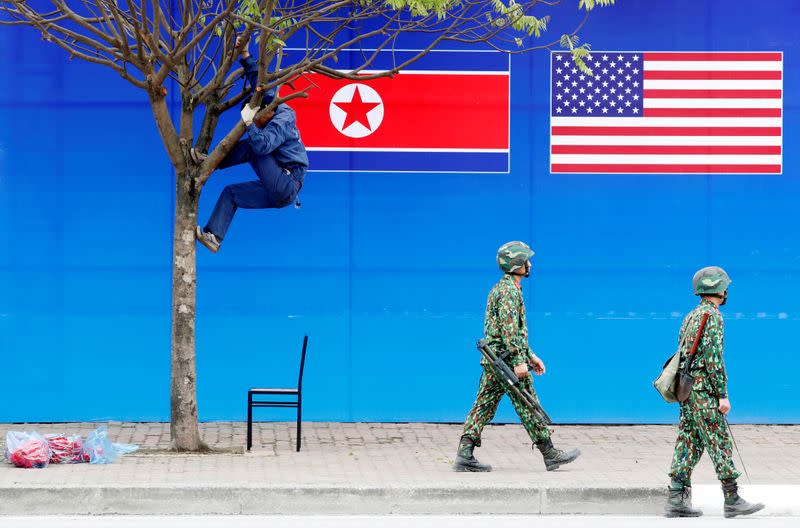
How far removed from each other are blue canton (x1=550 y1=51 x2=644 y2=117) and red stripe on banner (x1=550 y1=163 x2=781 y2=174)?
52 cm

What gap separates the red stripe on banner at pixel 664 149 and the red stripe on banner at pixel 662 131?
0.12 metres

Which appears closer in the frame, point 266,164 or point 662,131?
point 266,164

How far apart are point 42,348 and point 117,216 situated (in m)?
1.53

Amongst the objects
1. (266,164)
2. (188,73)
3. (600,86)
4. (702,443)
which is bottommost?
(702,443)

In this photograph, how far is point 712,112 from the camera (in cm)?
1340

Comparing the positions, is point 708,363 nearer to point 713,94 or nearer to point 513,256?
point 513,256

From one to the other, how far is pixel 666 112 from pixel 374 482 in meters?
5.64

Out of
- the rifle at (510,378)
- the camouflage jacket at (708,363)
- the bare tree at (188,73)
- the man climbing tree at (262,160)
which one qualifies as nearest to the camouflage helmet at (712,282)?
the camouflage jacket at (708,363)

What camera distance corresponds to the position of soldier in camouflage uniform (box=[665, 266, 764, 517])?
8.98 meters

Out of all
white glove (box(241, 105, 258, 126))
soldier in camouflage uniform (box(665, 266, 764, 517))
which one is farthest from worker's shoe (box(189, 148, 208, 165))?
soldier in camouflage uniform (box(665, 266, 764, 517))

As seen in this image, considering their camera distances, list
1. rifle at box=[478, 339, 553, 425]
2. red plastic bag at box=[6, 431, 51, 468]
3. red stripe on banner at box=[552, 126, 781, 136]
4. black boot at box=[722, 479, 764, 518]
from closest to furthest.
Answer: black boot at box=[722, 479, 764, 518] < rifle at box=[478, 339, 553, 425] < red plastic bag at box=[6, 431, 51, 468] < red stripe on banner at box=[552, 126, 781, 136]

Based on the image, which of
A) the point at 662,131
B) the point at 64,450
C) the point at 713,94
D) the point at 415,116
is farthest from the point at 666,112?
the point at 64,450

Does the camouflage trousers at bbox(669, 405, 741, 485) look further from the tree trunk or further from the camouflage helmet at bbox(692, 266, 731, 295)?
the tree trunk

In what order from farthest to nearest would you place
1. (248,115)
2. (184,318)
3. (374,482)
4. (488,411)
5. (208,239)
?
(208,239), (184,318), (248,115), (488,411), (374,482)
